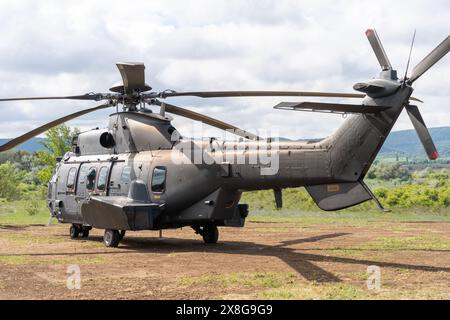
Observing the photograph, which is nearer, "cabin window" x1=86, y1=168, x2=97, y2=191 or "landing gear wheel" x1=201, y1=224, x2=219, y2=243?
"landing gear wheel" x1=201, y1=224, x2=219, y2=243

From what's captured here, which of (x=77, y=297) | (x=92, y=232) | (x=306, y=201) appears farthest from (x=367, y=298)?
(x=306, y=201)

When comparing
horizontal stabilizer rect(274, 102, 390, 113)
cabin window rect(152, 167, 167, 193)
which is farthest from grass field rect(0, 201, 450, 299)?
horizontal stabilizer rect(274, 102, 390, 113)

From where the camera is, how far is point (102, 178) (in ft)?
65.0

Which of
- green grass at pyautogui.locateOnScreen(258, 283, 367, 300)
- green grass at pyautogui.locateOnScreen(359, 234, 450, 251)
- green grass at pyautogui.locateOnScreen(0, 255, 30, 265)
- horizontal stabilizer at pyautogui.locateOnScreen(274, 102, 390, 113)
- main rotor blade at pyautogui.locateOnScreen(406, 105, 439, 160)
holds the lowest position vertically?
green grass at pyautogui.locateOnScreen(359, 234, 450, 251)

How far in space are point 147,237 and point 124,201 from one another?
17.0 ft

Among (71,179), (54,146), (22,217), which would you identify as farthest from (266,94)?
(54,146)

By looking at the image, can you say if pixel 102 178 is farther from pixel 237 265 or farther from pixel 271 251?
pixel 237 265

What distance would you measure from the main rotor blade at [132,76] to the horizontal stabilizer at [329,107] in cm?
603

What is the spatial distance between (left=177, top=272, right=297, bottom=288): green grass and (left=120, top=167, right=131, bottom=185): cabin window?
21.7 feet

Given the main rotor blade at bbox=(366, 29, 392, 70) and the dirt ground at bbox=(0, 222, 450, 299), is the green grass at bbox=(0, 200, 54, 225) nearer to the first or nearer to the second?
the dirt ground at bbox=(0, 222, 450, 299)

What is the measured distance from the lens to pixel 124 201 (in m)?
18.1

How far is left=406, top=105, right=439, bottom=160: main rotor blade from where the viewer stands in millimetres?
13023

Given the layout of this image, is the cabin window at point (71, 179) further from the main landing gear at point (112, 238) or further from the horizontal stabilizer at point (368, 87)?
the horizontal stabilizer at point (368, 87)

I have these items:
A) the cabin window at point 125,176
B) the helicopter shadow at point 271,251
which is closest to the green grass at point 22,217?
the helicopter shadow at point 271,251
